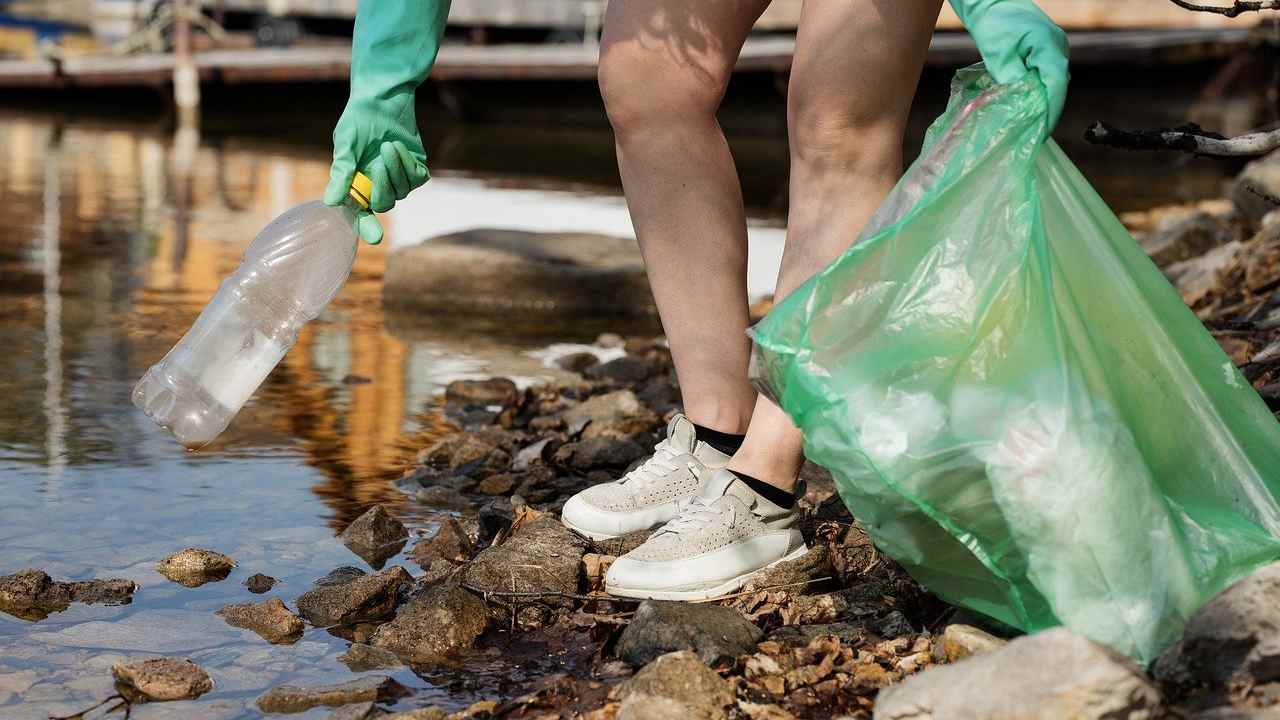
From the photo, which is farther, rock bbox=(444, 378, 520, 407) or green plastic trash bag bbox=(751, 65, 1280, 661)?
rock bbox=(444, 378, 520, 407)

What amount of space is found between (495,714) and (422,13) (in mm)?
1237

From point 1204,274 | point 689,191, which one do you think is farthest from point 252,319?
point 1204,274

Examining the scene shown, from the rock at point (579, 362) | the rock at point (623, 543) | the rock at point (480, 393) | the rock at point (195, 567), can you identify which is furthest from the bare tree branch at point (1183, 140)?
the rock at point (579, 362)

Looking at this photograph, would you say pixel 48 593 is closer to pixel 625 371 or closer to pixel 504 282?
pixel 625 371

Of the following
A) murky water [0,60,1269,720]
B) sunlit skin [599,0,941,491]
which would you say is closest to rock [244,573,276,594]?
murky water [0,60,1269,720]

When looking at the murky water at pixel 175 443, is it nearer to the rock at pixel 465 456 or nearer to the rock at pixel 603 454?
the rock at pixel 465 456

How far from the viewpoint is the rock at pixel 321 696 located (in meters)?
2.13

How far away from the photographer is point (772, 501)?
8.41 ft

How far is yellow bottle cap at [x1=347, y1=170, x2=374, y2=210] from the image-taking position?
2.59 metres

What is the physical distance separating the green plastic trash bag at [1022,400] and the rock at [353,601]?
77 cm

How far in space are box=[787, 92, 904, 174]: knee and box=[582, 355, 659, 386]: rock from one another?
2013mm

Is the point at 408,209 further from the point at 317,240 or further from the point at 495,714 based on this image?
the point at 495,714

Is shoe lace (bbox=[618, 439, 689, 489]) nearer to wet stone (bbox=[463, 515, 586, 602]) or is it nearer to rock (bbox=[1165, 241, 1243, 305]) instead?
wet stone (bbox=[463, 515, 586, 602])

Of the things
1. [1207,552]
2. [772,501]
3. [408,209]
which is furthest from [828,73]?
[408,209]
